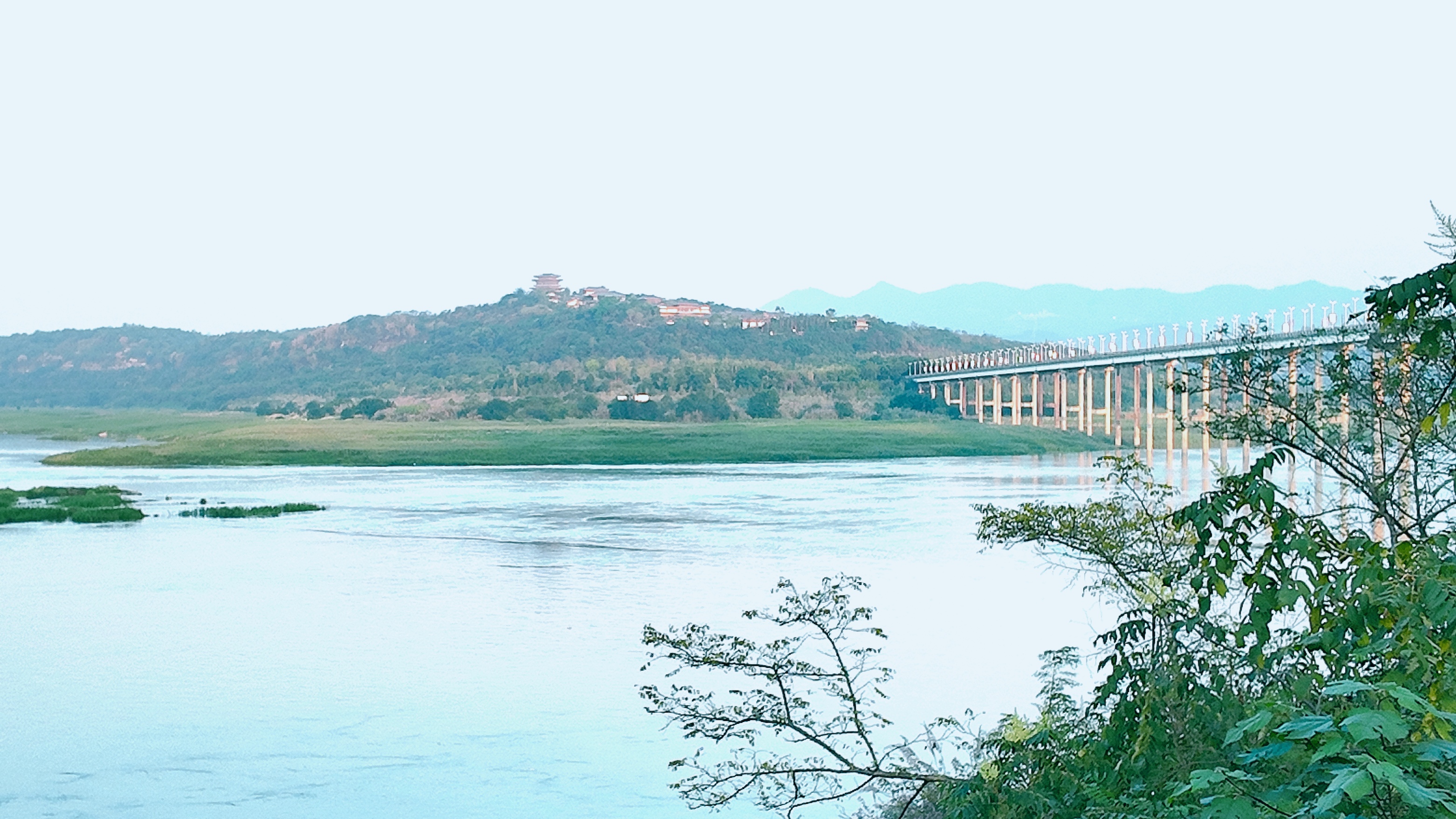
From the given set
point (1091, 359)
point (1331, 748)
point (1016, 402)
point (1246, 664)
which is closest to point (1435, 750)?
point (1331, 748)

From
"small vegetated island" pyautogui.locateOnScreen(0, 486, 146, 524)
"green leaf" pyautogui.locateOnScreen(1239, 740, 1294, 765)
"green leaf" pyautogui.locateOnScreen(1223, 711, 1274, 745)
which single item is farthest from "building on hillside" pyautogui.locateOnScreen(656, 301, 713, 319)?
"green leaf" pyautogui.locateOnScreen(1223, 711, 1274, 745)

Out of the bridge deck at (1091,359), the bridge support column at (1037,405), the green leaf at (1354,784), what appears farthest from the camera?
the bridge support column at (1037,405)

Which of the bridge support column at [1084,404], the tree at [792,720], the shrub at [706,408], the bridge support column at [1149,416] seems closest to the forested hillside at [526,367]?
the shrub at [706,408]

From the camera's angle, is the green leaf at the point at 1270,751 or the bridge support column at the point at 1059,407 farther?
the bridge support column at the point at 1059,407

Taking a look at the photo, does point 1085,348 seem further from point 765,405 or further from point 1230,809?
point 1230,809

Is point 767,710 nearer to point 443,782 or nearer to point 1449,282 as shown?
point 443,782

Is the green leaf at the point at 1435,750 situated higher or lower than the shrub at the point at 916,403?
lower

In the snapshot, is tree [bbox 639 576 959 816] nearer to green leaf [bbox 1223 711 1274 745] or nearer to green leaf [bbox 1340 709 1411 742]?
green leaf [bbox 1223 711 1274 745]

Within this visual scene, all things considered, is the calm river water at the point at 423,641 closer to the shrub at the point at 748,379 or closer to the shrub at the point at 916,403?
the shrub at the point at 916,403

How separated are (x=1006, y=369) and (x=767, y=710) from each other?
8649 centimetres

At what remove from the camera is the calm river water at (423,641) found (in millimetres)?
13766

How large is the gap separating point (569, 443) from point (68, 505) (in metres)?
39.3

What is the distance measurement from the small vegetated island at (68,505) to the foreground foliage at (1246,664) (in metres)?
28.6

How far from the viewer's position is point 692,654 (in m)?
10.9
